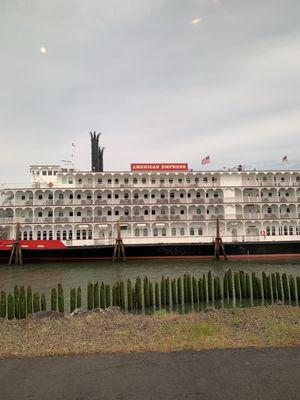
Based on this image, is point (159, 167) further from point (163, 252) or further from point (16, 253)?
point (16, 253)

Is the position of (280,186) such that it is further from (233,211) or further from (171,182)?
(171,182)

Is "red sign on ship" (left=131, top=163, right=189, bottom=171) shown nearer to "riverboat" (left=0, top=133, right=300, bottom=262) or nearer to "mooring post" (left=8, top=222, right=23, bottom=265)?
"riverboat" (left=0, top=133, right=300, bottom=262)

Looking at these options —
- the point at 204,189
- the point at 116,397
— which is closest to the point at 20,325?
the point at 116,397

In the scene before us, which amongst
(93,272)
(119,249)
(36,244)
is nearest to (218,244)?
(119,249)

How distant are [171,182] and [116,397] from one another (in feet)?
129

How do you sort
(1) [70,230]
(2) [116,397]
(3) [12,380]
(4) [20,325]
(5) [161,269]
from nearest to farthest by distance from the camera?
1. (2) [116,397]
2. (3) [12,380]
3. (4) [20,325]
4. (5) [161,269]
5. (1) [70,230]

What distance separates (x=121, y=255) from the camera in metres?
37.8

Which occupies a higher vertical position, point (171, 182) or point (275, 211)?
point (171, 182)

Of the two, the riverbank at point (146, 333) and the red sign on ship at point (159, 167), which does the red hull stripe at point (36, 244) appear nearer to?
the red sign on ship at point (159, 167)

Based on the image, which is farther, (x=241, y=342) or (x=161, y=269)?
(x=161, y=269)

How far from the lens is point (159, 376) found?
19.5ft

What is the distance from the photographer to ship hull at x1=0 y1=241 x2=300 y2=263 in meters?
37.1

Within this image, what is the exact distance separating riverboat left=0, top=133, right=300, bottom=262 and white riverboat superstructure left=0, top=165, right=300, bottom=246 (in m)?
0.12

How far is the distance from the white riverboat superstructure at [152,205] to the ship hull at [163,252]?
2239 millimetres
